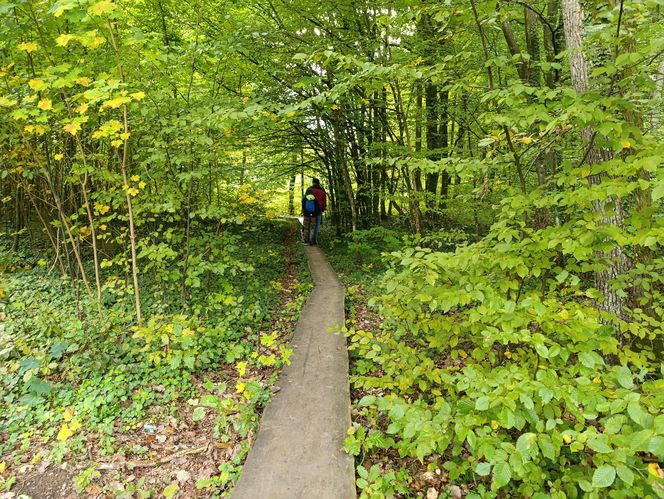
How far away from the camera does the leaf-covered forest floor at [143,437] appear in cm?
285

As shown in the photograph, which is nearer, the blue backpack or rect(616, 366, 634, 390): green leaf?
rect(616, 366, 634, 390): green leaf

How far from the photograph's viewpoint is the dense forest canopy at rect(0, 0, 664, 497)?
2162mm

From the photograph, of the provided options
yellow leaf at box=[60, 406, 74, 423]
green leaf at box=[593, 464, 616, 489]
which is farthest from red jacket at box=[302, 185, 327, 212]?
green leaf at box=[593, 464, 616, 489]

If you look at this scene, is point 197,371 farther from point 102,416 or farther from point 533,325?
point 533,325

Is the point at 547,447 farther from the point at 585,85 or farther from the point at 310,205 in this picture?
the point at 310,205

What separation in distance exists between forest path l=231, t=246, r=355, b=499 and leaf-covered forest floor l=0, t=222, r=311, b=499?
0.23m

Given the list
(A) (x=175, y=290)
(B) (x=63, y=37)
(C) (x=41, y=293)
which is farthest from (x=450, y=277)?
(C) (x=41, y=293)

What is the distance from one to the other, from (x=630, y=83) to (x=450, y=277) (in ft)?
6.12

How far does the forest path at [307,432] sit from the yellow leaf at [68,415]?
6.08ft

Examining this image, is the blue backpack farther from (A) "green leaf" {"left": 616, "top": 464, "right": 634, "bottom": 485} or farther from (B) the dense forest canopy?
(A) "green leaf" {"left": 616, "top": 464, "right": 634, "bottom": 485}

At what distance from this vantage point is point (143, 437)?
3.36 m

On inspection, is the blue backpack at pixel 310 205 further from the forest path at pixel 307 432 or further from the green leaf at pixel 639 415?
the green leaf at pixel 639 415

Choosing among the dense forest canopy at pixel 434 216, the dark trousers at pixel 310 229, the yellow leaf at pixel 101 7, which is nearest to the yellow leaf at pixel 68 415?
the dense forest canopy at pixel 434 216

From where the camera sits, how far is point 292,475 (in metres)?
2.66
